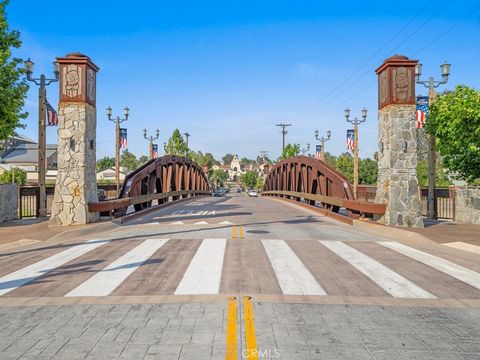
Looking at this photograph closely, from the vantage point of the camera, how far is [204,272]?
256 inches

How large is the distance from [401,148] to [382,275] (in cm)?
737

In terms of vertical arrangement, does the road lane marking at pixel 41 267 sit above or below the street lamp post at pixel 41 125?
below

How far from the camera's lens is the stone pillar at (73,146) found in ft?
38.6

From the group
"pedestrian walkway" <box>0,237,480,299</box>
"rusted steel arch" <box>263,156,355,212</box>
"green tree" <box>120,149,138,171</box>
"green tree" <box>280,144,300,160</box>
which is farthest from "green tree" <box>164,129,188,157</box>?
"green tree" <box>120,149,138,171</box>

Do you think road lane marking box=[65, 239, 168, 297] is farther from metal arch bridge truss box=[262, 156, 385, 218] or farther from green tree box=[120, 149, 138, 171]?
green tree box=[120, 149, 138, 171]

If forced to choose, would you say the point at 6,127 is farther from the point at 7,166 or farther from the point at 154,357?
the point at 7,166

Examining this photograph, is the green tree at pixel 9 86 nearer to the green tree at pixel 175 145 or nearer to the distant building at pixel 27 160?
the green tree at pixel 175 145

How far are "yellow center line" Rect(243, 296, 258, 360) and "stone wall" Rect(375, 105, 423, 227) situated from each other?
29.9 ft

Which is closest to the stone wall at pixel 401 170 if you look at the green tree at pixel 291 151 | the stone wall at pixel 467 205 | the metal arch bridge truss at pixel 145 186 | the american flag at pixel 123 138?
the stone wall at pixel 467 205

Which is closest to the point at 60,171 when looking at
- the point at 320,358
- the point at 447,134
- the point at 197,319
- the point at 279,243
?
the point at 279,243

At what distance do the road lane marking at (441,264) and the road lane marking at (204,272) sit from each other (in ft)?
14.8

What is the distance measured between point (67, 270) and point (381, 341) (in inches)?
225

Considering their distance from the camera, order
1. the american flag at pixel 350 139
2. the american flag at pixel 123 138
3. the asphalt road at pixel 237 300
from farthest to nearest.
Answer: the american flag at pixel 123 138 < the american flag at pixel 350 139 < the asphalt road at pixel 237 300

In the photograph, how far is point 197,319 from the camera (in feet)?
14.4
